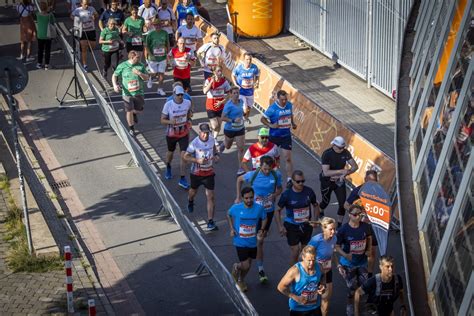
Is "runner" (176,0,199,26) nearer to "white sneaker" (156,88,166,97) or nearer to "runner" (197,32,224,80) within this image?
"white sneaker" (156,88,166,97)

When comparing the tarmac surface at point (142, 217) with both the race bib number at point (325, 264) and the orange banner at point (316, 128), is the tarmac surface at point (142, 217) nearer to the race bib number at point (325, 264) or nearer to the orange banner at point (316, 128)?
the orange banner at point (316, 128)

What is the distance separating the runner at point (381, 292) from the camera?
13305mm

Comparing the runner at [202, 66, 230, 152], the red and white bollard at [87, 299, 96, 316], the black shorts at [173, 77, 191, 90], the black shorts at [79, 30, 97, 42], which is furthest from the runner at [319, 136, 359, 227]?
the black shorts at [79, 30, 97, 42]

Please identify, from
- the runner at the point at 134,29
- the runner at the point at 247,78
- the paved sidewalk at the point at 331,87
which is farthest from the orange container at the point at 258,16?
the runner at the point at 247,78

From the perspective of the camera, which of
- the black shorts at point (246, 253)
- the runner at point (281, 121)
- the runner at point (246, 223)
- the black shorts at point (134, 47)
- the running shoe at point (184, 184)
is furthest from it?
the black shorts at point (134, 47)

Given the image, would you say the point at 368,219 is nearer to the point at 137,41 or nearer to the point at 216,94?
the point at 216,94

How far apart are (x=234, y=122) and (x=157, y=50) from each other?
496 centimetres

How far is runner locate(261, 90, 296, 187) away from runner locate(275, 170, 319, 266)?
3455 mm

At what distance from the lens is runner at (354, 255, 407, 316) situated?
13305mm

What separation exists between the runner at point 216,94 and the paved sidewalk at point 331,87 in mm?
2795

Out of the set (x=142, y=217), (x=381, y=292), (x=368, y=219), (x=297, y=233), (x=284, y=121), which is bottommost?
(x=142, y=217)

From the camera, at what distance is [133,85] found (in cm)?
2133

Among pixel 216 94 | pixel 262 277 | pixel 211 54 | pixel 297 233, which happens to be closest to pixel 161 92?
pixel 211 54

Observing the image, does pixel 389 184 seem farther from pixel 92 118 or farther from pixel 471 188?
pixel 92 118
